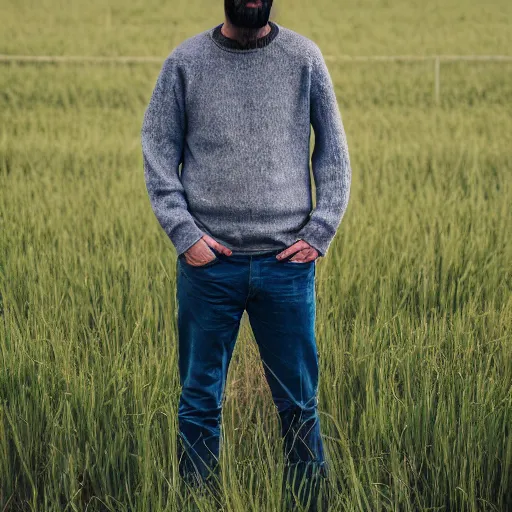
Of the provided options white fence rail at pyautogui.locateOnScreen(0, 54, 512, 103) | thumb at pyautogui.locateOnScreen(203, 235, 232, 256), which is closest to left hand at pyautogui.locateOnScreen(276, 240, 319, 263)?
thumb at pyautogui.locateOnScreen(203, 235, 232, 256)

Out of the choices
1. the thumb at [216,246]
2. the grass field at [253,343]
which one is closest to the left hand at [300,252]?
the thumb at [216,246]

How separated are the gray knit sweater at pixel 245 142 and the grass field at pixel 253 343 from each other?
19 cm

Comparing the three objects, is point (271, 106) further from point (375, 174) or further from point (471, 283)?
point (375, 174)

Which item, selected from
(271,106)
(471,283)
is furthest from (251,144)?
(471,283)

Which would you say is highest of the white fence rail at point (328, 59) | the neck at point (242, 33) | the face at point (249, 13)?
the face at point (249, 13)

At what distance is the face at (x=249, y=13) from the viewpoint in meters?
1.89

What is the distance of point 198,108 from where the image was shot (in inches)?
77.0

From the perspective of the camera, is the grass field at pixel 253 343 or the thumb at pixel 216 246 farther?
the grass field at pixel 253 343

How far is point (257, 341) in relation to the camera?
204 centimetres

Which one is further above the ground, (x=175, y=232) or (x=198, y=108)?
(x=198, y=108)

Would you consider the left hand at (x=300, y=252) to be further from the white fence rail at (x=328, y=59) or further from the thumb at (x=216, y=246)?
the white fence rail at (x=328, y=59)

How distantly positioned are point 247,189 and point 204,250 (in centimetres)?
16

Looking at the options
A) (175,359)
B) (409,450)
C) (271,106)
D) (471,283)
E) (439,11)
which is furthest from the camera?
(439,11)

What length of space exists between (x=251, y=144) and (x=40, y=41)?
13323 millimetres
